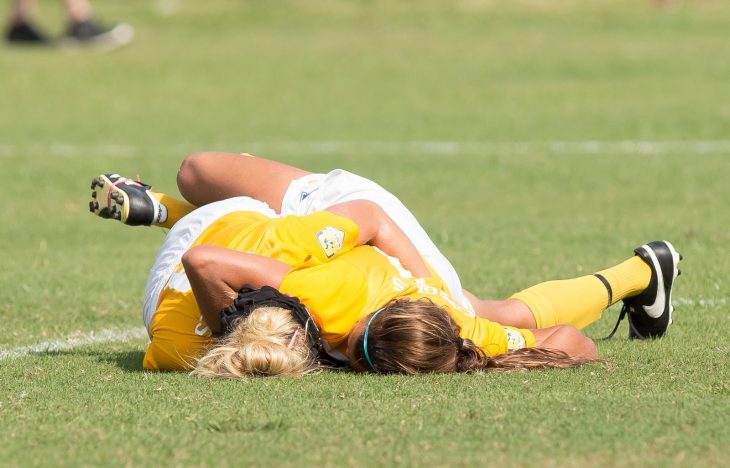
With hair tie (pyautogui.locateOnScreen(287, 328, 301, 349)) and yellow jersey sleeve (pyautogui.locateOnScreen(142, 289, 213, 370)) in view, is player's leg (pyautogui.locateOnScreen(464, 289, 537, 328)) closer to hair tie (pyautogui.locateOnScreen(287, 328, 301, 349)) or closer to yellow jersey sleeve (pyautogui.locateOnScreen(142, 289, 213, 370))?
hair tie (pyautogui.locateOnScreen(287, 328, 301, 349))

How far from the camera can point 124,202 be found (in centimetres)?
652

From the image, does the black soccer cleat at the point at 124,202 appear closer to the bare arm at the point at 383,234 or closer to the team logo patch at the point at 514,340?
the bare arm at the point at 383,234

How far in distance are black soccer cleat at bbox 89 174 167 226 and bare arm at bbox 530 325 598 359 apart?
2.11 m

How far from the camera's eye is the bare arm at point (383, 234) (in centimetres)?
587

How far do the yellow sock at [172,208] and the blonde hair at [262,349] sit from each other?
144cm

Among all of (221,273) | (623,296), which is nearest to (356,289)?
(221,273)

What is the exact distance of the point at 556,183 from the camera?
475 inches

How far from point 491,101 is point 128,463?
13324 mm

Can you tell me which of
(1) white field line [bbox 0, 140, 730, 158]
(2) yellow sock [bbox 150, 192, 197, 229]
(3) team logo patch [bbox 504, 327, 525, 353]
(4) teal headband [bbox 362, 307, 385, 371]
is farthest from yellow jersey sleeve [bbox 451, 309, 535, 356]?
(1) white field line [bbox 0, 140, 730, 158]

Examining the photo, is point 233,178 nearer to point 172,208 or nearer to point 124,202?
point 172,208

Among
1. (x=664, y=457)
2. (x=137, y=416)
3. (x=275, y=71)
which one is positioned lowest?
(x=275, y=71)

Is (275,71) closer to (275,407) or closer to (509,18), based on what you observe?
(509,18)

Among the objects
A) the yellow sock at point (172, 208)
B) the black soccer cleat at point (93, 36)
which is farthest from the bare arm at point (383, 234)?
the black soccer cleat at point (93, 36)

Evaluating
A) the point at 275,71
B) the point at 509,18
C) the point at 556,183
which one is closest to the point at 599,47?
the point at 509,18
